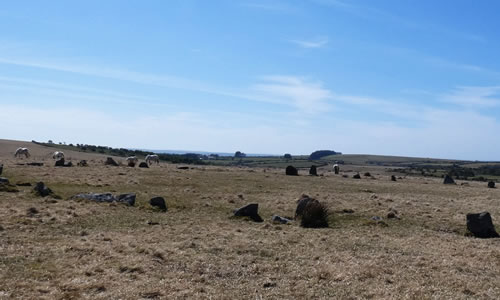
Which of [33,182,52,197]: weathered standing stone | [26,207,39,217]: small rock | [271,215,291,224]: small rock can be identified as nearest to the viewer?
[26,207,39,217]: small rock

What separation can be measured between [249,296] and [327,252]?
5.74 m

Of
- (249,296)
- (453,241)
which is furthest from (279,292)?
(453,241)

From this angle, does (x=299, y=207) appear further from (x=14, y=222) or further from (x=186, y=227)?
(x=14, y=222)

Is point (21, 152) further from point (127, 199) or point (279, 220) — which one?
point (279, 220)

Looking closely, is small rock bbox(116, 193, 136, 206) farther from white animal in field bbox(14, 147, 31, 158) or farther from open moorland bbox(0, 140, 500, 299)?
white animal in field bbox(14, 147, 31, 158)

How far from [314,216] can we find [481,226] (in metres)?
8.03

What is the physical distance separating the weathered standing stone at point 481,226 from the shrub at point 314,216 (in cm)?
707

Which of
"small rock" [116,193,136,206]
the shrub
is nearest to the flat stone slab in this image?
"small rock" [116,193,136,206]

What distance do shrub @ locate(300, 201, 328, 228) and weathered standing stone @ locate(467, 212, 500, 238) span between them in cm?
707

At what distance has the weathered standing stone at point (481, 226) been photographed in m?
21.3

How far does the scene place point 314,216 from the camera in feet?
74.9

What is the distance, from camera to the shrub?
74.0 ft

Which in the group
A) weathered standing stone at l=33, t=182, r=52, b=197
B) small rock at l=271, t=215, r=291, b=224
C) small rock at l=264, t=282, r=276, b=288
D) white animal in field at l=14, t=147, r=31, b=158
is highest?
white animal in field at l=14, t=147, r=31, b=158

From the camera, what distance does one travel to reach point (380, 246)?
58.5ft
